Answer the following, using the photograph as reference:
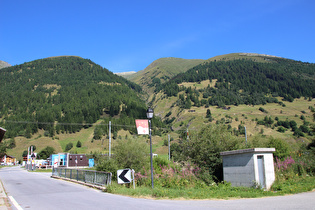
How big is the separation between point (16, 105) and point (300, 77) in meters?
201

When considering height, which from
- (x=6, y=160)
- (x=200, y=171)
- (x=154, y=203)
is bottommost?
(x=6, y=160)

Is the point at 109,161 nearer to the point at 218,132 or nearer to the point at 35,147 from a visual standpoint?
the point at 218,132

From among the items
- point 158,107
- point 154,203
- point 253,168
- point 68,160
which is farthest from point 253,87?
point 154,203

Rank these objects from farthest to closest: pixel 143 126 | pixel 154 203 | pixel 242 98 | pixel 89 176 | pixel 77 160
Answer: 1. pixel 242 98
2. pixel 77 160
3. pixel 89 176
4. pixel 143 126
5. pixel 154 203

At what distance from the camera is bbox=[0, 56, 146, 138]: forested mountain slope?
130000mm

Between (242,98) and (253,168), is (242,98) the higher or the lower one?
the higher one

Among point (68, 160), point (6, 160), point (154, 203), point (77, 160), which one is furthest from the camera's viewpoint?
point (6, 160)

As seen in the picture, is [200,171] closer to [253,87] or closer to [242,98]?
[242,98]

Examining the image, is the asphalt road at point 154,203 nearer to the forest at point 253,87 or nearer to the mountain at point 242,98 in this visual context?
the mountain at point 242,98

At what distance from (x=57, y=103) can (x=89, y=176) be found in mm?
155428

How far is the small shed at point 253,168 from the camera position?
1259cm

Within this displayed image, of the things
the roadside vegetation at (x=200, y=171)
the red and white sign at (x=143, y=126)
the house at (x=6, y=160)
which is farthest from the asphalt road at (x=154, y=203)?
the house at (x=6, y=160)

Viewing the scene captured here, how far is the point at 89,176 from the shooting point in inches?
696

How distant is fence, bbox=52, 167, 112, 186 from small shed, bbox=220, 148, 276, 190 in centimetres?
754
